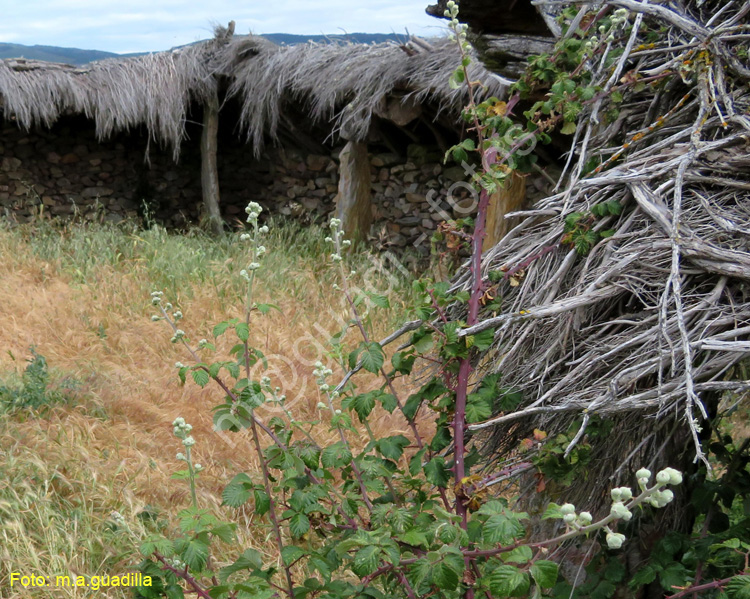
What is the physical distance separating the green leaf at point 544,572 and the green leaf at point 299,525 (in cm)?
54

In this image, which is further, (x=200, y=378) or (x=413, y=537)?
(x=200, y=378)

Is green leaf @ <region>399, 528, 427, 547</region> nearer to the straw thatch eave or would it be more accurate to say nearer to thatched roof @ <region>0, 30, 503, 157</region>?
the straw thatch eave

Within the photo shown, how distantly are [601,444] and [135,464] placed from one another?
2122 millimetres

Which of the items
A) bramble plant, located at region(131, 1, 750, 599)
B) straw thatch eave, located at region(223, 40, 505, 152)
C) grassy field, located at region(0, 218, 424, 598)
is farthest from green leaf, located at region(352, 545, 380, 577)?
straw thatch eave, located at region(223, 40, 505, 152)

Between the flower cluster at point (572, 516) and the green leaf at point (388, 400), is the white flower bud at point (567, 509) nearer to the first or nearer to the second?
the flower cluster at point (572, 516)

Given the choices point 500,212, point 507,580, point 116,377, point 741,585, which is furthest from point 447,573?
point 500,212

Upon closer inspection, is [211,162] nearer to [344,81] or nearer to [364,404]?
[344,81]

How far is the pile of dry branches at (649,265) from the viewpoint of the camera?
1.55m

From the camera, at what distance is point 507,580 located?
1305mm

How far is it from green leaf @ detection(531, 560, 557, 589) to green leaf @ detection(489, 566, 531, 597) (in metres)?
0.03

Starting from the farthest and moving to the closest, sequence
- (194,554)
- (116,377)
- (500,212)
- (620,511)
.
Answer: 1. (500,212)
2. (116,377)
3. (194,554)
4. (620,511)

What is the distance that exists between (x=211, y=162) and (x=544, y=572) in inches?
316

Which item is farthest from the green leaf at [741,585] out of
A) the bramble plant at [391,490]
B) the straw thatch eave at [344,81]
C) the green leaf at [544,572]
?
the straw thatch eave at [344,81]

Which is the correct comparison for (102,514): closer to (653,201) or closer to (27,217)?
(653,201)
